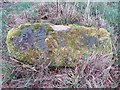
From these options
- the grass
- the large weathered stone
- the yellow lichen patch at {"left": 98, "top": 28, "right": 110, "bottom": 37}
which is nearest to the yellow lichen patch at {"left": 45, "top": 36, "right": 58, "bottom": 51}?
the large weathered stone

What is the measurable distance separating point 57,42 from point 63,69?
197mm

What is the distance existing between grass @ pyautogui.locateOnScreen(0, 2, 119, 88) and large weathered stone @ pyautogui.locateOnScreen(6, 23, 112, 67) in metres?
0.04

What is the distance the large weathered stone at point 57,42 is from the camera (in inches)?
94.0

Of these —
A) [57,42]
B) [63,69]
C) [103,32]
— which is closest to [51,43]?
[57,42]

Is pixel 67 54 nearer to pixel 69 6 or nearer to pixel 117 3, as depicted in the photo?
pixel 69 6

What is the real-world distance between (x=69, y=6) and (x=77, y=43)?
280 mm

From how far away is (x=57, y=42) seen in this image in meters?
2.40

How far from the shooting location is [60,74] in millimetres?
2395

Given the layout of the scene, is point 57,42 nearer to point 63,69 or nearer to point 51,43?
point 51,43

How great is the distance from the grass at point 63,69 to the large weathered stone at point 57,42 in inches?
1.6

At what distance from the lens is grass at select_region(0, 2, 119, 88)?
239 centimetres

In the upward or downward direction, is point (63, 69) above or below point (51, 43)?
below

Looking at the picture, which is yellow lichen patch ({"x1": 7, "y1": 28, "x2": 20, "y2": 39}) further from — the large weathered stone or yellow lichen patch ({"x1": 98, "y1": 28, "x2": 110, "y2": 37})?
yellow lichen patch ({"x1": 98, "y1": 28, "x2": 110, "y2": 37})

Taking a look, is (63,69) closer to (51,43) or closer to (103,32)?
(51,43)
